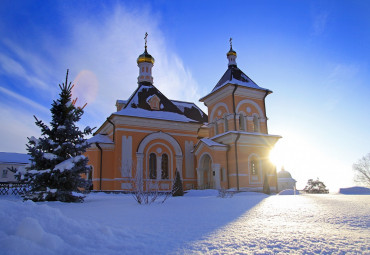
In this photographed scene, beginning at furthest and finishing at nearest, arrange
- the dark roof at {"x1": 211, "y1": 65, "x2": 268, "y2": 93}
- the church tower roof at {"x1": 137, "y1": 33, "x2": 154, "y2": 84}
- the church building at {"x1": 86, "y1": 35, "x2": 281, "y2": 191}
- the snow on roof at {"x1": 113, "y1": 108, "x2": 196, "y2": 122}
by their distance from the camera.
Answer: the church tower roof at {"x1": 137, "y1": 33, "x2": 154, "y2": 84} < the dark roof at {"x1": 211, "y1": 65, "x2": 268, "y2": 93} < the snow on roof at {"x1": 113, "y1": 108, "x2": 196, "y2": 122} < the church building at {"x1": 86, "y1": 35, "x2": 281, "y2": 191}

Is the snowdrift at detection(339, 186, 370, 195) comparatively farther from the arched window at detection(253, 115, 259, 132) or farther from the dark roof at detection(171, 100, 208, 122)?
the dark roof at detection(171, 100, 208, 122)

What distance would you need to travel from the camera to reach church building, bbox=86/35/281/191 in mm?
20688

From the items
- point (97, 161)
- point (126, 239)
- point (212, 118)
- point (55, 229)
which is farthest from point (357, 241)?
point (212, 118)

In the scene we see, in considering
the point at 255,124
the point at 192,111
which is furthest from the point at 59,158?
the point at 192,111

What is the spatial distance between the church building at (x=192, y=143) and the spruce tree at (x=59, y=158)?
8368 mm

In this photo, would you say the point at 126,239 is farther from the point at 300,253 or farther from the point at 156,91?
the point at 156,91

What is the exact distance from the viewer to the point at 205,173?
2269cm

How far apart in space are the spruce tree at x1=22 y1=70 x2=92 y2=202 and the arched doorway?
11654 mm

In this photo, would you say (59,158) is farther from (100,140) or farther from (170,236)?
(100,140)

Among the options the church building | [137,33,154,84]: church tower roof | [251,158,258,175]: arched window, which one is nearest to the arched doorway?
the church building

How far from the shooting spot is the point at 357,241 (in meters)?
4.16

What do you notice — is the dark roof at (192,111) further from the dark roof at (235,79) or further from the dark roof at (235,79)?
the dark roof at (235,79)

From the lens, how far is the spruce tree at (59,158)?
10.7 metres

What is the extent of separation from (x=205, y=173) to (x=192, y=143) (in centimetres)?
272
